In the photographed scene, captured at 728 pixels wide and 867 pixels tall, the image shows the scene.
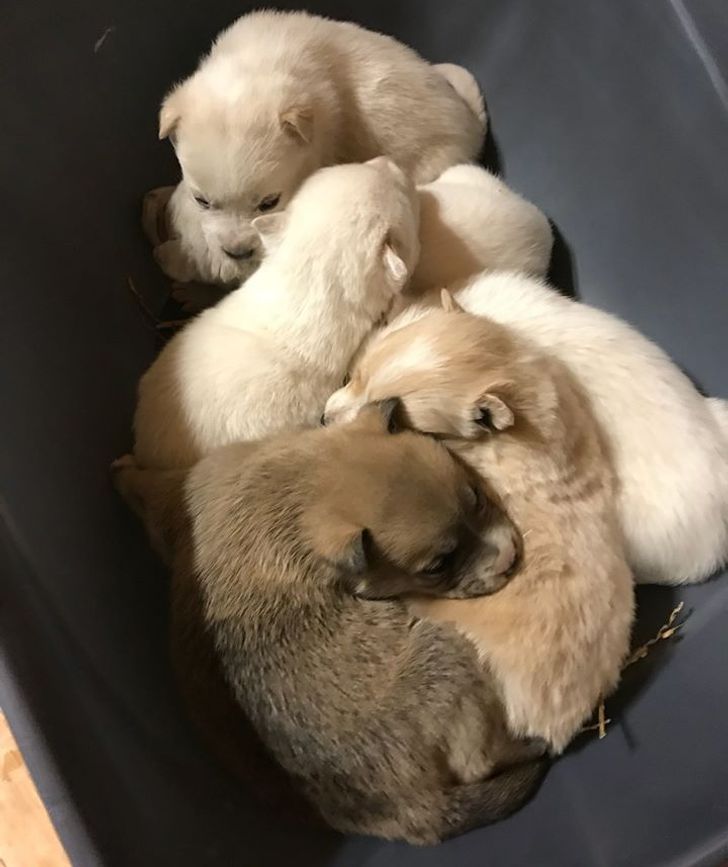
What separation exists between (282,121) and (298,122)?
0.11 feet

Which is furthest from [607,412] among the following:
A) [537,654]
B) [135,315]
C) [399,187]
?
[135,315]

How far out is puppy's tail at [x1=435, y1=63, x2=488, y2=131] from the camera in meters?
2.10

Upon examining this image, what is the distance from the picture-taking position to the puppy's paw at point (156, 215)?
1.93 meters

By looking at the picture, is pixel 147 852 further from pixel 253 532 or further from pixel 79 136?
pixel 79 136

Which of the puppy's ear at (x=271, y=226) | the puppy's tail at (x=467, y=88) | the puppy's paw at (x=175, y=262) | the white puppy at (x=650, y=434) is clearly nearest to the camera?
the white puppy at (x=650, y=434)

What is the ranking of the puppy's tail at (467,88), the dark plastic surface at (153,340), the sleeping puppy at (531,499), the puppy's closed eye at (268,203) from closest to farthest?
1. the dark plastic surface at (153,340)
2. the sleeping puppy at (531,499)
3. the puppy's closed eye at (268,203)
4. the puppy's tail at (467,88)

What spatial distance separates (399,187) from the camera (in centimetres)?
172

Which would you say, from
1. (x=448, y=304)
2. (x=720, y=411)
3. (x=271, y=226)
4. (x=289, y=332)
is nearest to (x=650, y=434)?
(x=720, y=411)

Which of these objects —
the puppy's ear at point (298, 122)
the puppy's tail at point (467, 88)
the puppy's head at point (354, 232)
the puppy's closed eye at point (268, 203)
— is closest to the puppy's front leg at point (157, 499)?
the puppy's head at point (354, 232)

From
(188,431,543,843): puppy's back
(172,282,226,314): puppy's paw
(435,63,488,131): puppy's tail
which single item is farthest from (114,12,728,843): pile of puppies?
(435,63,488,131): puppy's tail

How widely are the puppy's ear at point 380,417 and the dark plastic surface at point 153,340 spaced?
51 cm

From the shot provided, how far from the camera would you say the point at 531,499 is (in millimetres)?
1540

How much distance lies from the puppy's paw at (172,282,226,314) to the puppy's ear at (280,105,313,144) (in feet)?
1.33

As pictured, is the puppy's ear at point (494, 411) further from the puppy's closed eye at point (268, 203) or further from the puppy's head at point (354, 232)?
the puppy's closed eye at point (268, 203)
